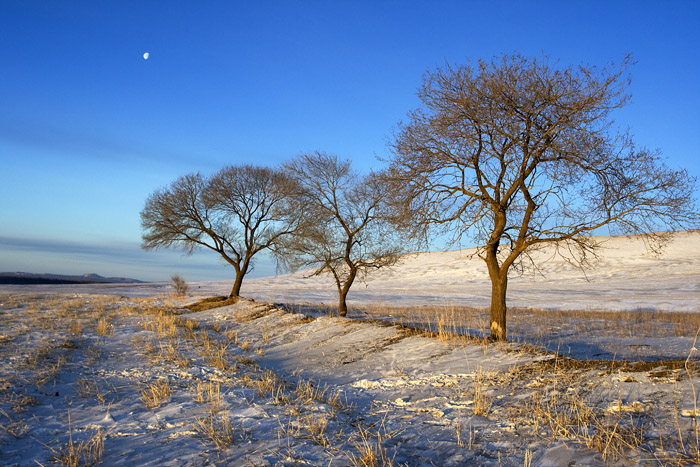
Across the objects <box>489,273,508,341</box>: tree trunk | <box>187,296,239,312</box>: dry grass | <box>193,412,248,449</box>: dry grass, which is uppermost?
<box>489,273,508,341</box>: tree trunk

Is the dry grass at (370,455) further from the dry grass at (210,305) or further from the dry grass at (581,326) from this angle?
the dry grass at (210,305)

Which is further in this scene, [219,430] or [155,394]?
[155,394]

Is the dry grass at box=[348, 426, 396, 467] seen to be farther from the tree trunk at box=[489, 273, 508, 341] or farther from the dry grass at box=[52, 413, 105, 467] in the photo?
the tree trunk at box=[489, 273, 508, 341]

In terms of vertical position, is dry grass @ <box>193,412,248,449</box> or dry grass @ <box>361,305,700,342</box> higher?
dry grass @ <box>193,412,248,449</box>

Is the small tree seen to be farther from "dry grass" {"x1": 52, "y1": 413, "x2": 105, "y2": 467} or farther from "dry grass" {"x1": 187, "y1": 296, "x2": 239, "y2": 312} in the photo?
"dry grass" {"x1": 52, "y1": 413, "x2": 105, "y2": 467}

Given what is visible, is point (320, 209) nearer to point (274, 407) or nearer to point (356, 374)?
point (356, 374)

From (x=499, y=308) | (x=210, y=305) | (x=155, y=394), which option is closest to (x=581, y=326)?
(x=499, y=308)

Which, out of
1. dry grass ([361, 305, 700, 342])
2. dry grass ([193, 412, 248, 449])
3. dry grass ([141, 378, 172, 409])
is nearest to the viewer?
dry grass ([193, 412, 248, 449])

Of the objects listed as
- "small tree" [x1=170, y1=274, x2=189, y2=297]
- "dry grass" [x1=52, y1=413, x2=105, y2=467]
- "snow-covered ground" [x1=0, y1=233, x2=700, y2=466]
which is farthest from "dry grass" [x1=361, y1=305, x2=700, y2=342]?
"small tree" [x1=170, y1=274, x2=189, y2=297]

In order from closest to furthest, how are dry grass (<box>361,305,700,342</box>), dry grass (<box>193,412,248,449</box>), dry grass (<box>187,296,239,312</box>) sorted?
dry grass (<box>193,412,248,449</box>), dry grass (<box>361,305,700,342</box>), dry grass (<box>187,296,239,312</box>)

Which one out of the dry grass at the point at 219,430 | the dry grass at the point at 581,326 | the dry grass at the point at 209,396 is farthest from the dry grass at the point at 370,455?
the dry grass at the point at 581,326

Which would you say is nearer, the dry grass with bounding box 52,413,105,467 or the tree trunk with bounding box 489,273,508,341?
the dry grass with bounding box 52,413,105,467

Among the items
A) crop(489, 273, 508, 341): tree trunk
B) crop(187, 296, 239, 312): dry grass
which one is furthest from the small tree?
crop(489, 273, 508, 341): tree trunk

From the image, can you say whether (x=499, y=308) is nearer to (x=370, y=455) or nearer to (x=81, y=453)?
(x=370, y=455)
